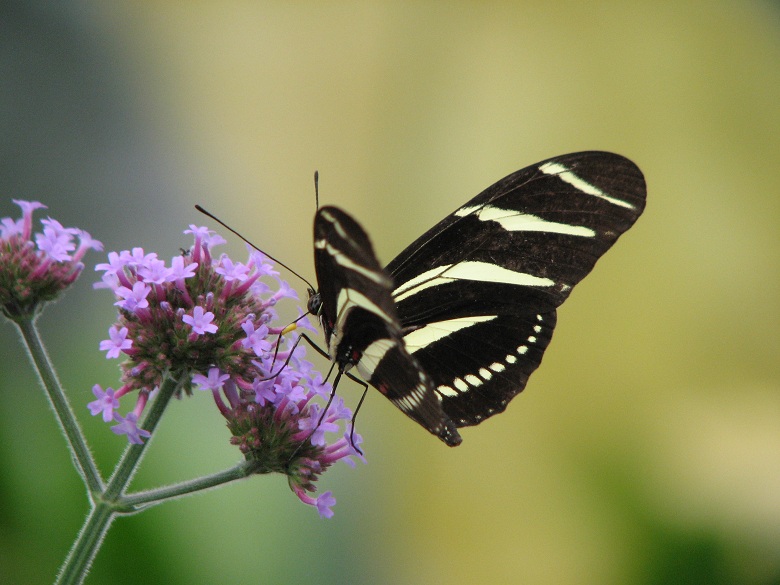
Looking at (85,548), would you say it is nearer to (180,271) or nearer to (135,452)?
(135,452)

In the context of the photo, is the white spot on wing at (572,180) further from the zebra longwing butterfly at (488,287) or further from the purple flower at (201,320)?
the purple flower at (201,320)

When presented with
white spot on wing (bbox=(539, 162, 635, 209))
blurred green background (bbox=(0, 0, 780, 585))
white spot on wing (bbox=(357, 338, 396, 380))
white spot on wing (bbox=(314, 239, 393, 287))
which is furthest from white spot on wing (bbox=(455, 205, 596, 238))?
blurred green background (bbox=(0, 0, 780, 585))

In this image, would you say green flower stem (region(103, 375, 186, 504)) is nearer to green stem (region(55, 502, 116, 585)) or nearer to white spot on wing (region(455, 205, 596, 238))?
green stem (region(55, 502, 116, 585))

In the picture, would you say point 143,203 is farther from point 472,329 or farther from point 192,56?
point 472,329

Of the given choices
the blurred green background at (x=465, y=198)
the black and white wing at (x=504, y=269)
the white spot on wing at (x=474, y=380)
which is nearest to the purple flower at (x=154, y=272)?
the black and white wing at (x=504, y=269)

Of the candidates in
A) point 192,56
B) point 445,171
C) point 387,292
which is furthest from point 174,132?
point 387,292

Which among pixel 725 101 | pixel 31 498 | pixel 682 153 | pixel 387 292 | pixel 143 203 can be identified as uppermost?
pixel 725 101

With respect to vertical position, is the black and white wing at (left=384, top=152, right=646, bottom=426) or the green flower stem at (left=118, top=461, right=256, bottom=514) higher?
the black and white wing at (left=384, top=152, right=646, bottom=426)
